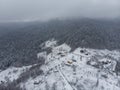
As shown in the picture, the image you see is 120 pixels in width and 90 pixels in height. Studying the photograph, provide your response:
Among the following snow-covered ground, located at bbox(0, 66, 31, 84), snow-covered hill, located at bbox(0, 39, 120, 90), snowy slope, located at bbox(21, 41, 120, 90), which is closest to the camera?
snowy slope, located at bbox(21, 41, 120, 90)

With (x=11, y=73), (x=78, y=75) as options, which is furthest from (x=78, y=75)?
(x=11, y=73)

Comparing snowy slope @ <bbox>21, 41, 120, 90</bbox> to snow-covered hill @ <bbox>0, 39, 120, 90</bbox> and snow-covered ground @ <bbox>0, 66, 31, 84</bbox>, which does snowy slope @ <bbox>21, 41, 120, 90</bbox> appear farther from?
snow-covered ground @ <bbox>0, 66, 31, 84</bbox>

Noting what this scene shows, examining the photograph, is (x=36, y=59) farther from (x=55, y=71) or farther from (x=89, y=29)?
(x=89, y=29)

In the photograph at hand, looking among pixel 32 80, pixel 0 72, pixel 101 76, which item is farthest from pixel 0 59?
pixel 101 76

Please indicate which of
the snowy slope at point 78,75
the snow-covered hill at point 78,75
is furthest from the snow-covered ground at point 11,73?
the snowy slope at point 78,75

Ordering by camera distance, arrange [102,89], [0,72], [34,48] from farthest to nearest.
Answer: [34,48], [0,72], [102,89]

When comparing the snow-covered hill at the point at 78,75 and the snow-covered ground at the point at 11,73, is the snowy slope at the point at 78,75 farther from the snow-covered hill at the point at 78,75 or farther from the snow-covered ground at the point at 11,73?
the snow-covered ground at the point at 11,73

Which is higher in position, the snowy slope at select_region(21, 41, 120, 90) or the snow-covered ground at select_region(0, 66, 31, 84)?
the snowy slope at select_region(21, 41, 120, 90)

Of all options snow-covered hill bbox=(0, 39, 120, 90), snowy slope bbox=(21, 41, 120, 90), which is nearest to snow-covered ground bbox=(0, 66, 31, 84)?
snow-covered hill bbox=(0, 39, 120, 90)
